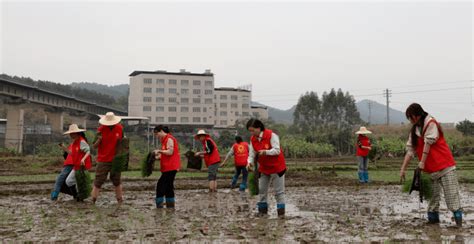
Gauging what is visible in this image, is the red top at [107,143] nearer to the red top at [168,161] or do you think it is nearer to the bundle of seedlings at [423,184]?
the red top at [168,161]

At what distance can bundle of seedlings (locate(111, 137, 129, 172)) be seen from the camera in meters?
10.3

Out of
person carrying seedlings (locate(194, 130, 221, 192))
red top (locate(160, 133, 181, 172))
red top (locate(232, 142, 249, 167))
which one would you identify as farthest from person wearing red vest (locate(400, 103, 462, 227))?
red top (locate(232, 142, 249, 167))

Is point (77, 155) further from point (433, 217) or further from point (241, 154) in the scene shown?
point (433, 217)

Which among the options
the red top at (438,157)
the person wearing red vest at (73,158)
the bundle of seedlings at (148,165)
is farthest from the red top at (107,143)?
the red top at (438,157)

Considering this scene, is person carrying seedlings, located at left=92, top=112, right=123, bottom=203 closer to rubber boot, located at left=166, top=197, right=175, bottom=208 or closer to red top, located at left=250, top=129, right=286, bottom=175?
rubber boot, located at left=166, top=197, right=175, bottom=208

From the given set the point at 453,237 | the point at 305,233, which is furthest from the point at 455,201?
the point at 305,233

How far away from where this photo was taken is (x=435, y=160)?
7.60m

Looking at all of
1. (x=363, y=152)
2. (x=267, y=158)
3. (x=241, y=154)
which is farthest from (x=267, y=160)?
(x=363, y=152)

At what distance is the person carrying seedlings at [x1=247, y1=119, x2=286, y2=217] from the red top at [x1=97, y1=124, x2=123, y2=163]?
3.35 meters

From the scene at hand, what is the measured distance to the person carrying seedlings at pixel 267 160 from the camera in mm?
8625

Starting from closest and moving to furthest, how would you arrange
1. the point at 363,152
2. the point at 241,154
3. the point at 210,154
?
the point at 210,154 → the point at 241,154 → the point at 363,152

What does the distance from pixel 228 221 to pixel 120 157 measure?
3.56 metres

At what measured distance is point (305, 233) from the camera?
21.8 ft

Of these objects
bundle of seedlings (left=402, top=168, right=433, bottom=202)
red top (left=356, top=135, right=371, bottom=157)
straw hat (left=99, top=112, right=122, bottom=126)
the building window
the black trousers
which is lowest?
the black trousers
